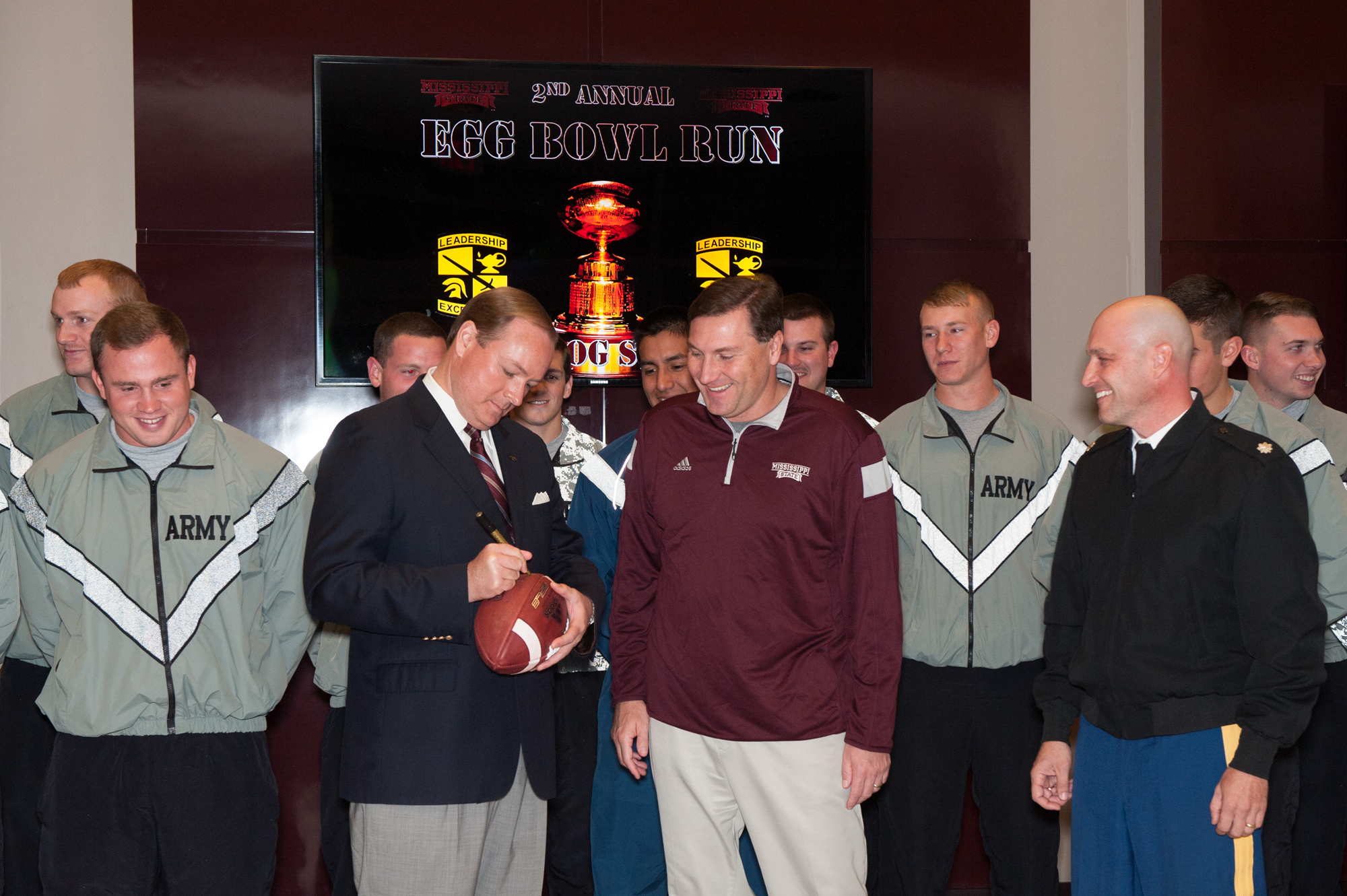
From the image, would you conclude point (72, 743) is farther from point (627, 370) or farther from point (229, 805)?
point (627, 370)

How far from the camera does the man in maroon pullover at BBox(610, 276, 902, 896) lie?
2.53 metres

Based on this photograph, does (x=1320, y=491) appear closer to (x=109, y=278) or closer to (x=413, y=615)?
(x=413, y=615)

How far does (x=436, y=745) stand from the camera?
2.21 meters

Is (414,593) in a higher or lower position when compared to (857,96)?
lower

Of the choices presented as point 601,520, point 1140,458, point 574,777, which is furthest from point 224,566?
point 1140,458

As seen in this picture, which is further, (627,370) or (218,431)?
(627,370)

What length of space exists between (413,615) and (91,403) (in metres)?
1.78

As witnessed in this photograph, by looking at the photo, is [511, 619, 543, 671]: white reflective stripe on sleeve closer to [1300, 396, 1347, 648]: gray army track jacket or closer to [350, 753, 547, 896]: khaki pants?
[350, 753, 547, 896]: khaki pants

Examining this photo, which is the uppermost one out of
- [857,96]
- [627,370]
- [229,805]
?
[857,96]

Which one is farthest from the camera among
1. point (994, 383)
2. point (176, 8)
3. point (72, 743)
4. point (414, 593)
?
point (176, 8)

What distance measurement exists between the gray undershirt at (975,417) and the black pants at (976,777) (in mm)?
701

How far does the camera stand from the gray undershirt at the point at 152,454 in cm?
Result: 256

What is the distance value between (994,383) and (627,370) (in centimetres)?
146

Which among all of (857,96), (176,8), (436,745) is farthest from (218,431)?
(857,96)
